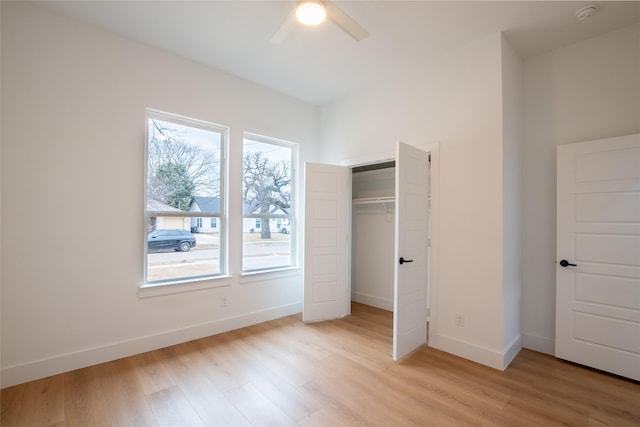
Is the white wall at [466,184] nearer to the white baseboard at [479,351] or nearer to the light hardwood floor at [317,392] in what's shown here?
the white baseboard at [479,351]

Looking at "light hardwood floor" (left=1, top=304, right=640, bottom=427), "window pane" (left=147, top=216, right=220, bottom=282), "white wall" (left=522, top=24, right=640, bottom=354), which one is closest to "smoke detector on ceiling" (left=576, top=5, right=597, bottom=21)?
"white wall" (left=522, top=24, right=640, bottom=354)

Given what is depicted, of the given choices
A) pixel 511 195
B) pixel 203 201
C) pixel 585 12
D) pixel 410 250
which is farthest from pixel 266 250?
pixel 585 12

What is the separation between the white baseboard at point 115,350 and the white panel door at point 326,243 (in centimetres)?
72

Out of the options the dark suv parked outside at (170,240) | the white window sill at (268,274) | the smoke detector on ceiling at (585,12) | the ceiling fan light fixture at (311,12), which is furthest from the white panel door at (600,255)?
the dark suv parked outside at (170,240)

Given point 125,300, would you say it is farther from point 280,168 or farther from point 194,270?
point 280,168

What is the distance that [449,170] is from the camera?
3.05m

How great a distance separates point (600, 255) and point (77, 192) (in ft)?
15.8

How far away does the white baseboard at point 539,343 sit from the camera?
294cm

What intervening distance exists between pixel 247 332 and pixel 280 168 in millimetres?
2250

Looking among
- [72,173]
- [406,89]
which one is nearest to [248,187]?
[72,173]

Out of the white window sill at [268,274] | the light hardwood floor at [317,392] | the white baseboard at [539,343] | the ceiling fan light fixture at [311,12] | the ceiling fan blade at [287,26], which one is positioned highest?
the ceiling fan light fixture at [311,12]

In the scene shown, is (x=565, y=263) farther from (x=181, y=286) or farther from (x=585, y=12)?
(x=181, y=286)

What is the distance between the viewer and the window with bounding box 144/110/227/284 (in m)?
3.09

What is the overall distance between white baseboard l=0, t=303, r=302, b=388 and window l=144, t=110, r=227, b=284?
58 centimetres
